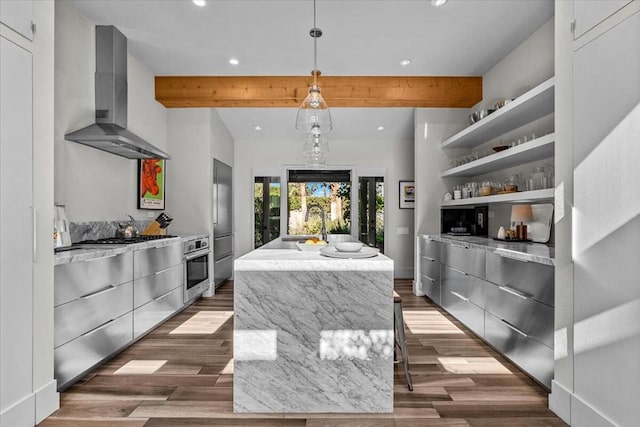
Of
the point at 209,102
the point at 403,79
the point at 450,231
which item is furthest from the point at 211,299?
the point at 403,79

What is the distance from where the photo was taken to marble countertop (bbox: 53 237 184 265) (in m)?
2.14

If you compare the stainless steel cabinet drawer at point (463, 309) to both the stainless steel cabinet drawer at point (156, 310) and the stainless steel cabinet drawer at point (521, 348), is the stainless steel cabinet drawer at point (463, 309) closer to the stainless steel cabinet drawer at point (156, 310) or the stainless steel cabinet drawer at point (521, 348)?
the stainless steel cabinet drawer at point (521, 348)

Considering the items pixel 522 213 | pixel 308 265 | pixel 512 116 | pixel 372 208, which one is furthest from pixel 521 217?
pixel 372 208

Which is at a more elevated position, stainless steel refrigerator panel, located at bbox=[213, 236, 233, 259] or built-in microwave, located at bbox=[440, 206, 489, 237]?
built-in microwave, located at bbox=[440, 206, 489, 237]

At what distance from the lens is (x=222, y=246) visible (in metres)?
5.34

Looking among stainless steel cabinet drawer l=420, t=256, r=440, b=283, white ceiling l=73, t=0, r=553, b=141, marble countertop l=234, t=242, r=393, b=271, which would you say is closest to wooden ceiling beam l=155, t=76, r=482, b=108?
white ceiling l=73, t=0, r=553, b=141

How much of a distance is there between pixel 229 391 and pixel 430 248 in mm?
3153

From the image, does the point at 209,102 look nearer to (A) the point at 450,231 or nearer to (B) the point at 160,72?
Result: (B) the point at 160,72

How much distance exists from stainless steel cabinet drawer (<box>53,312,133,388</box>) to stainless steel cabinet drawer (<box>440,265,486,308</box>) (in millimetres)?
3120

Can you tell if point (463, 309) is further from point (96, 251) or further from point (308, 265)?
point (96, 251)

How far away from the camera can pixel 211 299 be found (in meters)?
4.59

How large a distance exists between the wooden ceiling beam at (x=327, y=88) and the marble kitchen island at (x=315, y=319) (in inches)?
126

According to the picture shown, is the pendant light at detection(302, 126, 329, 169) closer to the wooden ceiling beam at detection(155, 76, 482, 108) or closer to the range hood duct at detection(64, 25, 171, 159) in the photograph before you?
the wooden ceiling beam at detection(155, 76, 482, 108)

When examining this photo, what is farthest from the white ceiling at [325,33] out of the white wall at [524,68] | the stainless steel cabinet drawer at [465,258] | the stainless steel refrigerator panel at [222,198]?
the stainless steel cabinet drawer at [465,258]
